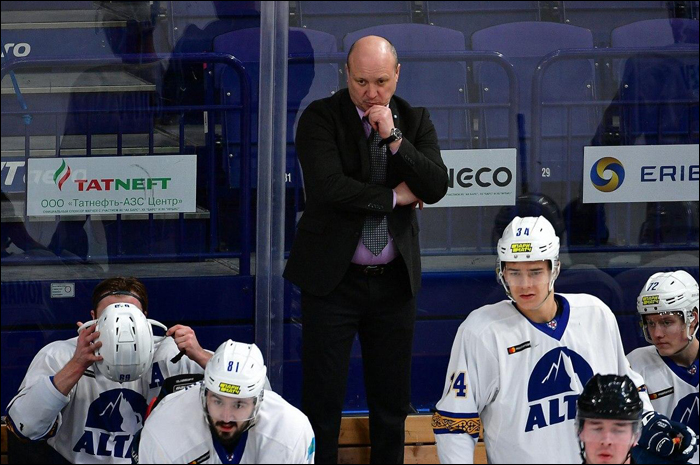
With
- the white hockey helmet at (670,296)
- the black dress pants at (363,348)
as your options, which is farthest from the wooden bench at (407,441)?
the white hockey helmet at (670,296)

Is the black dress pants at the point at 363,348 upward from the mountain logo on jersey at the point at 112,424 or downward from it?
upward

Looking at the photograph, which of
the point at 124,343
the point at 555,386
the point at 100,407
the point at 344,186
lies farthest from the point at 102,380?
the point at 555,386

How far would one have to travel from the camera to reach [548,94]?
12.5 ft

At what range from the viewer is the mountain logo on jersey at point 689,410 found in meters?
3.45

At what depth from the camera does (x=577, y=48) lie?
384 centimetres

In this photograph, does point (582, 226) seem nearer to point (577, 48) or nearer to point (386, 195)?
point (577, 48)

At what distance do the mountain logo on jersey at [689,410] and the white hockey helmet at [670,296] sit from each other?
0.19 metres

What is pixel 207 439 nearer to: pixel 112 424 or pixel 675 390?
pixel 112 424

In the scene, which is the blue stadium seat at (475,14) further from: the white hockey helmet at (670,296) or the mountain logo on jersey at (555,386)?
the mountain logo on jersey at (555,386)

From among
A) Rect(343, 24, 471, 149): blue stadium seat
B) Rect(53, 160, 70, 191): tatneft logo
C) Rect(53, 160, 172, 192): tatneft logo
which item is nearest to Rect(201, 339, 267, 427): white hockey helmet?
Rect(53, 160, 172, 192): tatneft logo

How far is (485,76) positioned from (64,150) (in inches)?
58.1

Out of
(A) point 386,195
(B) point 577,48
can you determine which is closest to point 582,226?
(B) point 577,48

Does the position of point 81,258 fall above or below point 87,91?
below

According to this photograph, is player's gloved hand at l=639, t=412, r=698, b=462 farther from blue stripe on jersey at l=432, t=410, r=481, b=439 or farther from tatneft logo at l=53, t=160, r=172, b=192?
tatneft logo at l=53, t=160, r=172, b=192
